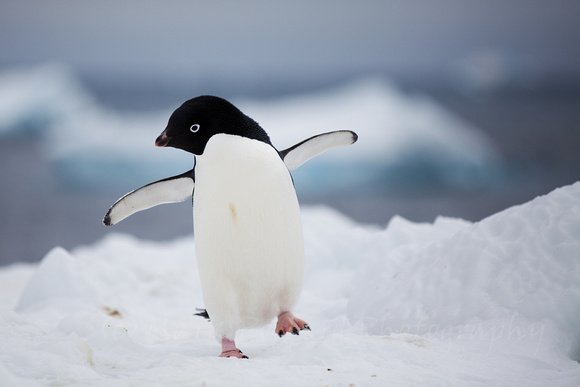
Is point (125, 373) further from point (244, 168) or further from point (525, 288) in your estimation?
point (525, 288)

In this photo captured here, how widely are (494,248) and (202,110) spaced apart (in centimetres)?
106

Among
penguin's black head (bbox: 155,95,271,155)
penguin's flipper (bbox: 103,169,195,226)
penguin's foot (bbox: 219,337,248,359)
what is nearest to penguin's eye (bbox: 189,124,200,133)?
penguin's black head (bbox: 155,95,271,155)

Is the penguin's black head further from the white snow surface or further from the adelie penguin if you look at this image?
the white snow surface

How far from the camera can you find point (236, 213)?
1518mm

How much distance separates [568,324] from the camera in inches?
57.6

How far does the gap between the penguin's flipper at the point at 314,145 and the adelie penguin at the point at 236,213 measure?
0.24 meters

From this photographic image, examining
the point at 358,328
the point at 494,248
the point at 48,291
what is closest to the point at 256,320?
the point at 358,328

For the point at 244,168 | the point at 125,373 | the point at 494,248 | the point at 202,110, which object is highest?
the point at 202,110

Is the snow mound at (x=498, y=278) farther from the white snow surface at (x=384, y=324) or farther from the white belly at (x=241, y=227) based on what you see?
the white belly at (x=241, y=227)

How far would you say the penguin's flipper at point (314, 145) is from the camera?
1866 millimetres

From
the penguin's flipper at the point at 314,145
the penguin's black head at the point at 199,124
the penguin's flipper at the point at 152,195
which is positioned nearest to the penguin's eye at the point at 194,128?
the penguin's black head at the point at 199,124

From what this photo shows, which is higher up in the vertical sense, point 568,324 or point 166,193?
point 166,193

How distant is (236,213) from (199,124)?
0.95 ft

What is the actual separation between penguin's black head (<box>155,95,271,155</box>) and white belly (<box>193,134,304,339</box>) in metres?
0.03
